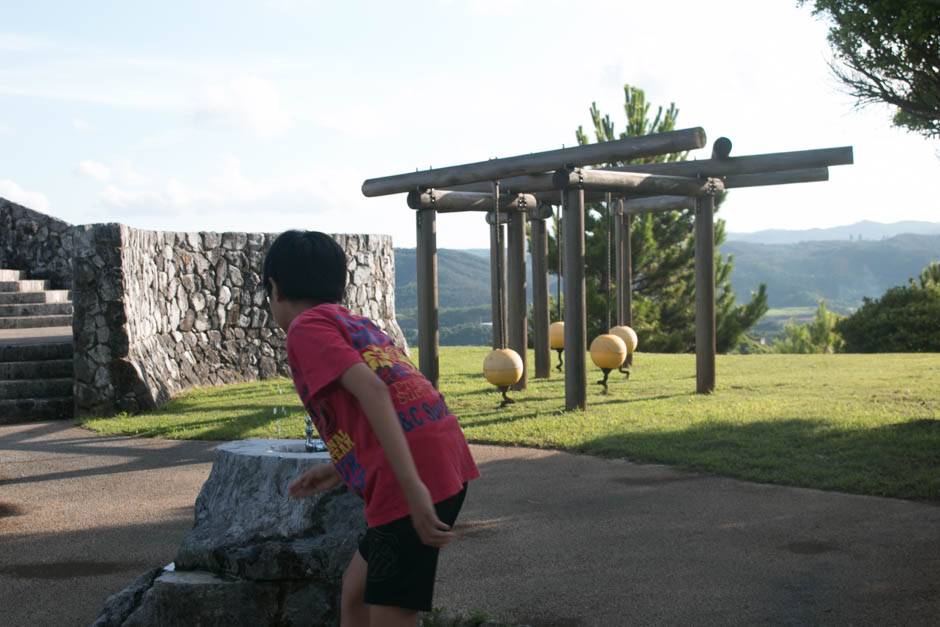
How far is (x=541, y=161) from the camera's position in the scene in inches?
407

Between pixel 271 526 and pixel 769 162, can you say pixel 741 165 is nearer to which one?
pixel 769 162

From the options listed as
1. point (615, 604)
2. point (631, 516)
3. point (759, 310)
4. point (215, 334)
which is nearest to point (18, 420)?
point (215, 334)

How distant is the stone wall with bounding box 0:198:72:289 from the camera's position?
1762cm

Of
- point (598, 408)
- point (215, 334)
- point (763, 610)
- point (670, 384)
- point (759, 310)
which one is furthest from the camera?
point (759, 310)

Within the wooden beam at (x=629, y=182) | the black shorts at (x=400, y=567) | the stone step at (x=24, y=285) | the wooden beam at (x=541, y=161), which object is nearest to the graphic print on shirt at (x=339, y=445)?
the black shorts at (x=400, y=567)

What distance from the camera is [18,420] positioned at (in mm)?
11047

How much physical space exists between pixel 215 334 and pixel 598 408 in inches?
266

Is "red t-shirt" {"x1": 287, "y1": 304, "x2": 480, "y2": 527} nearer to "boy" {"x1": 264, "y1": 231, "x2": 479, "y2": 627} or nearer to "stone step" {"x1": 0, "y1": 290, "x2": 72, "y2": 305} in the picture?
"boy" {"x1": 264, "y1": 231, "x2": 479, "y2": 627}

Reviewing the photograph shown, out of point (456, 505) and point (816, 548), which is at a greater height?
point (456, 505)

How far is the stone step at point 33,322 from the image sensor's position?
1481 centimetres

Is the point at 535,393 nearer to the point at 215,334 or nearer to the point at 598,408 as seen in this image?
the point at 598,408

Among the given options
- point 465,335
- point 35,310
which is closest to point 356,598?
point 35,310

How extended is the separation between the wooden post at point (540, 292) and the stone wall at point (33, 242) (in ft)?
31.1

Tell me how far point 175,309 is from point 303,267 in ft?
38.2
